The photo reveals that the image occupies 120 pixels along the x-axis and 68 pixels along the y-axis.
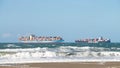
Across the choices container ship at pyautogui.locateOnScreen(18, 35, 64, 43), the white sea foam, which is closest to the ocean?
the white sea foam

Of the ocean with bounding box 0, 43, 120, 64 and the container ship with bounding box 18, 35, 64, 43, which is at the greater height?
the container ship with bounding box 18, 35, 64, 43

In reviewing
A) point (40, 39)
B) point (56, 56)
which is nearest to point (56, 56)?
point (56, 56)

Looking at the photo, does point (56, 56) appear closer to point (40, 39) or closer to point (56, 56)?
point (56, 56)

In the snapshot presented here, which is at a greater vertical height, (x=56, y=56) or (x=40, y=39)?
(x=40, y=39)

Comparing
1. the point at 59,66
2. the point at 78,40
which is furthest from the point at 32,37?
the point at 59,66

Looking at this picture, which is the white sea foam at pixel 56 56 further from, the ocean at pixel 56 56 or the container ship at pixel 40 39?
the container ship at pixel 40 39

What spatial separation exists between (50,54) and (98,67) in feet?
49.0

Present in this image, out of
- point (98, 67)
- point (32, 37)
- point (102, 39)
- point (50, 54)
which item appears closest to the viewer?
point (98, 67)

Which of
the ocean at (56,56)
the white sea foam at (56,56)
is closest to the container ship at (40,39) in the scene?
the ocean at (56,56)

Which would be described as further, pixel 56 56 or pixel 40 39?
pixel 40 39

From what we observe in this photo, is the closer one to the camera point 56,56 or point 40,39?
point 56,56

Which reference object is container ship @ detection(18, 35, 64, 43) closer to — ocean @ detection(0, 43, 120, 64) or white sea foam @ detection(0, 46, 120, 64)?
ocean @ detection(0, 43, 120, 64)

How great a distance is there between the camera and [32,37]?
445ft

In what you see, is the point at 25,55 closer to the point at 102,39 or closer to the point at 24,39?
the point at 102,39
